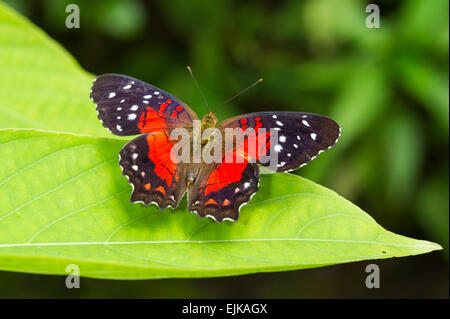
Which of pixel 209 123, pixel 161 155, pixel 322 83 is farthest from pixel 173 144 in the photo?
pixel 322 83

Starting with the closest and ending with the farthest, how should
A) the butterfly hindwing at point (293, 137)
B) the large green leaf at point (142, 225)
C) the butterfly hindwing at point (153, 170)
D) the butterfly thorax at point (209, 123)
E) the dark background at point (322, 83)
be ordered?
the large green leaf at point (142, 225) → the butterfly hindwing at point (153, 170) → the butterfly hindwing at point (293, 137) → the butterfly thorax at point (209, 123) → the dark background at point (322, 83)

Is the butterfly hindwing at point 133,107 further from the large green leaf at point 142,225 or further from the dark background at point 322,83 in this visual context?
the dark background at point 322,83

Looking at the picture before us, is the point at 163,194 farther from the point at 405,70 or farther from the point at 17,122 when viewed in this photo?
the point at 405,70

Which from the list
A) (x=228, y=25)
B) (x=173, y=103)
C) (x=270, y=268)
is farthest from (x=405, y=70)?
(x=270, y=268)

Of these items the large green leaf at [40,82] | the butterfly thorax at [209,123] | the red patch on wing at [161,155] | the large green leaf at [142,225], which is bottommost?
the large green leaf at [142,225]

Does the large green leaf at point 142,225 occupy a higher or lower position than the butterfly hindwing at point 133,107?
lower

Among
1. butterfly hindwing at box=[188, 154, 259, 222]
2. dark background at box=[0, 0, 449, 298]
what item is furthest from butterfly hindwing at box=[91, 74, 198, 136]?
dark background at box=[0, 0, 449, 298]

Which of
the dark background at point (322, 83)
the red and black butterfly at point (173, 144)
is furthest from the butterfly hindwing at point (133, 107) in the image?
the dark background at point (322, 83)
